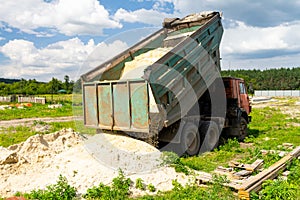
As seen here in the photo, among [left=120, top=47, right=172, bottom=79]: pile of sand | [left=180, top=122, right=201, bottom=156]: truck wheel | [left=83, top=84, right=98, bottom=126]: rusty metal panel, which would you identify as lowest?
[left=180, top=122, right=201, bottom=156]: truck wheel

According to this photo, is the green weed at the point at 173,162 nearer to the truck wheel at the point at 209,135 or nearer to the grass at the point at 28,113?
the truck wheel at the point at 209,135

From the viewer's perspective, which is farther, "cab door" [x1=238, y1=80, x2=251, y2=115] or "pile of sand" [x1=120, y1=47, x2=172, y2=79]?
"cab door" [x1=238, y1=80, x2=251, y2=115]

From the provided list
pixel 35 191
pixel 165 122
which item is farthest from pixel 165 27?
pixel 35 191

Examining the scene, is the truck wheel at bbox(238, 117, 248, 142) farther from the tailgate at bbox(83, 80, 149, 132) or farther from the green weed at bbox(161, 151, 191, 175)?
the tailgate at bbox(83, 80, 149, 132)

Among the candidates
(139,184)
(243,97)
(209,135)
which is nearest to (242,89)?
(243,97)

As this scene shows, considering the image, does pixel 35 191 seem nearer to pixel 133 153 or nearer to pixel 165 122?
pixel 133 153

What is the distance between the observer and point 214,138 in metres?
11.1

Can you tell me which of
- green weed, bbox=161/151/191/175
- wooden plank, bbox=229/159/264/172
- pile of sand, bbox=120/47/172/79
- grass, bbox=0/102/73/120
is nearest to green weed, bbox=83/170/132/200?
green weed, bbox=161/151/191/175

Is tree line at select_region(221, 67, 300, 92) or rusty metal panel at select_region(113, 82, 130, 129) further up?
tree line at select_region(221, 67, 300, 92)

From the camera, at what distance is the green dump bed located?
27.0 ft

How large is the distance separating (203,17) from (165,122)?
16.3 ft

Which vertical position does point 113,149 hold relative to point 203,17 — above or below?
below

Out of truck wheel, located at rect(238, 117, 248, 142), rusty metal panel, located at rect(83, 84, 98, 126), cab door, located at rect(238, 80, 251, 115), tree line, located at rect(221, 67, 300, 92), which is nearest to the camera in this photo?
rusty metal panel, located at rect(83, 84, 98, 126)

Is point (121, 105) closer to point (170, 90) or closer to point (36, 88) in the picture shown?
point (170, 90)
